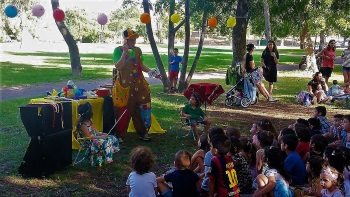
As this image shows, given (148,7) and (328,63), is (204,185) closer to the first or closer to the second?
(148,7)

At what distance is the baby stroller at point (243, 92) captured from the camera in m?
10.9

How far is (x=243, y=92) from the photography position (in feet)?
36.6

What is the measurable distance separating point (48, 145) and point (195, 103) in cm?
281

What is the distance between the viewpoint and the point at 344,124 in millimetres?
5703

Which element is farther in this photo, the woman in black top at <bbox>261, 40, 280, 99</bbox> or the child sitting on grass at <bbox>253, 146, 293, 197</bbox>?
the woman in black top at <bbox>261, 40, 280, 99</bbox>

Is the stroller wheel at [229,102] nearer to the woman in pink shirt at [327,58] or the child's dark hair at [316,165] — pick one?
the woman in pink shirt at [327,58]

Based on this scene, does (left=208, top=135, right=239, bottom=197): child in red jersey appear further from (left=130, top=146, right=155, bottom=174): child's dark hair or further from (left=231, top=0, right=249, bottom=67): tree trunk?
(left=231, top=0, right=249, bottom=67): tree trunk

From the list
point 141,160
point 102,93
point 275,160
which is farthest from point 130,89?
point 275,160

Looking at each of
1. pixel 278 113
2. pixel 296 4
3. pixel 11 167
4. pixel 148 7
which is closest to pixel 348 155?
pixel 11 167

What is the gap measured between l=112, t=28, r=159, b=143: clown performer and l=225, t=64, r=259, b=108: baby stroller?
396cm

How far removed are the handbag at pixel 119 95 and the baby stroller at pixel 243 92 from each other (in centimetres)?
429

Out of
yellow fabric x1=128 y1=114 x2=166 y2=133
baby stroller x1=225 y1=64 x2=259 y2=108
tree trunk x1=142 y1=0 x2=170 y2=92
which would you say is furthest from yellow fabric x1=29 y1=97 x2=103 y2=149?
tree trunk x1=142 y1=0 x2=170 y2=92

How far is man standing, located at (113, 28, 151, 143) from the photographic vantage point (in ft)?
23.9

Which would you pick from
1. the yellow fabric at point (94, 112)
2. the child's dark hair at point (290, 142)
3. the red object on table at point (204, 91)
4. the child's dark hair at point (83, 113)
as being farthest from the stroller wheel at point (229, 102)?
the child's dark hair at point (290, 142)
